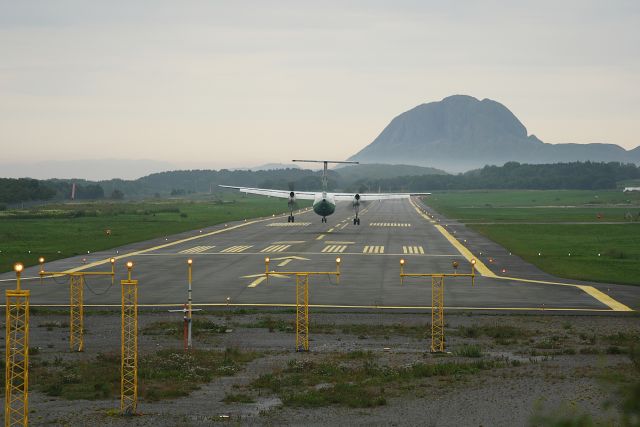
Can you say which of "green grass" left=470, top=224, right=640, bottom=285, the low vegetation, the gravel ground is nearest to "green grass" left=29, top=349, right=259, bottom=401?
the gravel ground

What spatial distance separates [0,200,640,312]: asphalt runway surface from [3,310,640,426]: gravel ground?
13.8 feet

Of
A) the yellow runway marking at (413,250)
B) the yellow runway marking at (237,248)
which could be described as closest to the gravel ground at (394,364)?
the yellow runway marking at (413,250)

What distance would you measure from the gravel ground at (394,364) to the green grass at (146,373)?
548 millimetres

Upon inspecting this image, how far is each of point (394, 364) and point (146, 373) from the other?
9225 mm

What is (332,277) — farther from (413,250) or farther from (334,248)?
(334,248)

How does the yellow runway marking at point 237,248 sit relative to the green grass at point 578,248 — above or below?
below

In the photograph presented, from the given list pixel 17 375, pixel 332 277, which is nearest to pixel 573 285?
pixel 332 277

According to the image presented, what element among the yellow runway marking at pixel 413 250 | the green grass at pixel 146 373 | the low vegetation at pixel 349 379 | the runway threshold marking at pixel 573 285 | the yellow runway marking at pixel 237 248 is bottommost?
the green grass at pixel 146 373

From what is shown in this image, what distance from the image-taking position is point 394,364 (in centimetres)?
A: 3006

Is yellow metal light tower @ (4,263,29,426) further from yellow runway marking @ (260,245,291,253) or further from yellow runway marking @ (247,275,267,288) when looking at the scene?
yellow runway marking @ (260,245,291,253)

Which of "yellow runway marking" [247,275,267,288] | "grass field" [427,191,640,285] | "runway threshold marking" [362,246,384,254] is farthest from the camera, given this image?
"runway threshold marking" [362,246,384,254]

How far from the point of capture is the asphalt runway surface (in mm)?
45375

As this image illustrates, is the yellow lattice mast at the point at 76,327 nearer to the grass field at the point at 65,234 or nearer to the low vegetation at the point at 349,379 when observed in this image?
the low vegetation at the point at 349,379

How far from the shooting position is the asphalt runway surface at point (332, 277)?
45.4m
